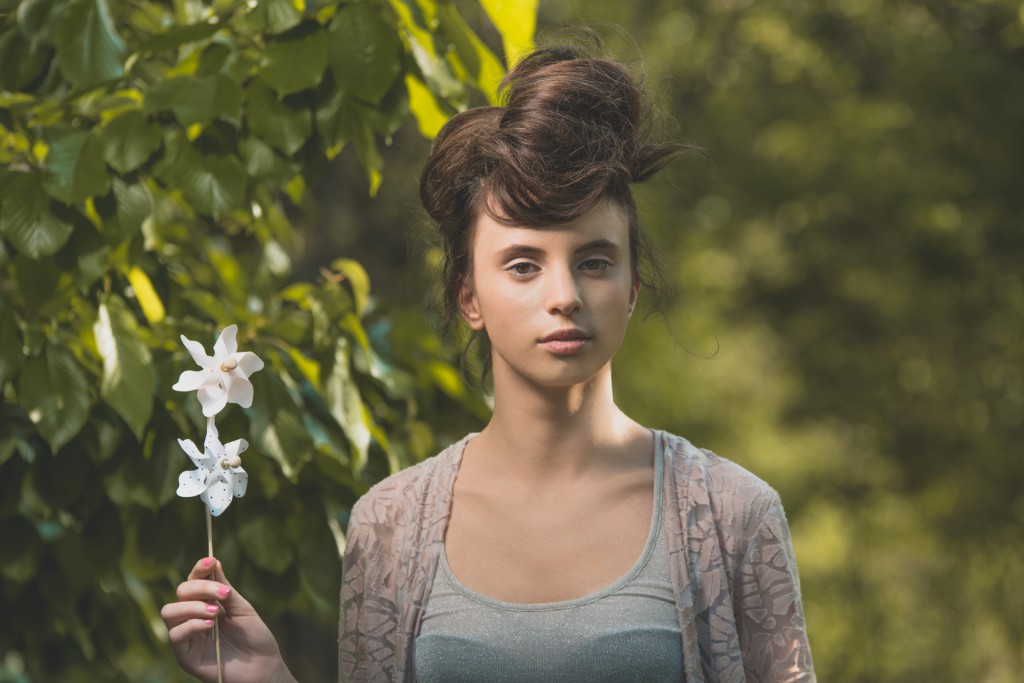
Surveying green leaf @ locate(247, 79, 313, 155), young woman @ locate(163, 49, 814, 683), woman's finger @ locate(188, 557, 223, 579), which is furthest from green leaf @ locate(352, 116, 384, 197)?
woman's finger @ locate(188, 557, 223, 579)

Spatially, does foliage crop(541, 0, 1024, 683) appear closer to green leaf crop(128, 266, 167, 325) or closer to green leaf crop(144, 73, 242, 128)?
green leaf crop(128, 266, 167, 325)

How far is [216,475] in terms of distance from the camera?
5.89 feet

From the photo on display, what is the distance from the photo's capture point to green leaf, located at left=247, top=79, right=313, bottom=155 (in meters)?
2.31

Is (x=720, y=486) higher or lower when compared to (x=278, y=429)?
lower

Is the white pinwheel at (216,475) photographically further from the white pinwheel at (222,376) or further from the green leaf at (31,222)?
the green leaf at (31,222)

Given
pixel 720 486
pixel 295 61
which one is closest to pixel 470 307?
pixel 720 486

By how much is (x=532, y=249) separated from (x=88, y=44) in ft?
3.16

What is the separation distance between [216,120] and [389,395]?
2.54 ft

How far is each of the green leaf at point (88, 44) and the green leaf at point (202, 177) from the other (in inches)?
6.5

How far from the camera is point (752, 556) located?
186 cm

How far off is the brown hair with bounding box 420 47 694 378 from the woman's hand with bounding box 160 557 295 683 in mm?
583

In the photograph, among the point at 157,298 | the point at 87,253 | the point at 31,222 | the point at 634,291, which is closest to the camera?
the point at 634,291

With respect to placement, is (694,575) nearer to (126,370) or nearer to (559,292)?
(559,292)

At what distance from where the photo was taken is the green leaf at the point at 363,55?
2238 mm
